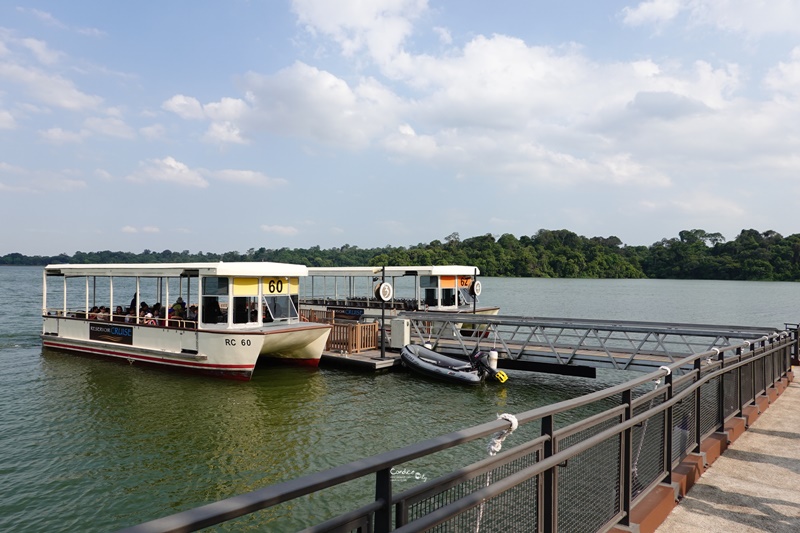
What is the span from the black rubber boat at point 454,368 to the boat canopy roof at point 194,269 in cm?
542

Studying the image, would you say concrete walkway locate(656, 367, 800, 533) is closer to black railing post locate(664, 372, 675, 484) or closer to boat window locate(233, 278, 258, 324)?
black railing post locate(664, 372, 675, 484)

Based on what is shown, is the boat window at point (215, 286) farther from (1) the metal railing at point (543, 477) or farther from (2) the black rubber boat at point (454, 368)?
(1) the metal railing at point (543, 477)

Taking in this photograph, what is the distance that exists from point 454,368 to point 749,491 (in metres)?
12.9

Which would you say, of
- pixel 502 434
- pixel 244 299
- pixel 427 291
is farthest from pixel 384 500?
pixel 427 291

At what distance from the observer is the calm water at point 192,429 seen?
9.30 meters

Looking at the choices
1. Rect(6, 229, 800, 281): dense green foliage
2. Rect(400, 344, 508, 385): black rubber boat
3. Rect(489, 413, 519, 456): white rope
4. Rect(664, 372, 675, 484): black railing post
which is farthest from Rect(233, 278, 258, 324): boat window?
Rect(6, 229, 800, 281): dense green foliage

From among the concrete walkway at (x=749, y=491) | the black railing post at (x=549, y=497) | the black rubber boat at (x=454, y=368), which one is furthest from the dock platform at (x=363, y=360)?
the black railing post at (x=549, y=497)

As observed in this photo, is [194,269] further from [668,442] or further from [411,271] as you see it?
[668,442]

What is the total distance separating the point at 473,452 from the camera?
11.5 meters

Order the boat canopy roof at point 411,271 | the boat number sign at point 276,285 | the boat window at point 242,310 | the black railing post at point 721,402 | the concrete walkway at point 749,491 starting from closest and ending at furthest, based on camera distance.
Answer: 1. the concrete walkway at point 749,491
2. the black railing post at point 721,402
3. the boat window at point 242,310
4. the boat number sign at point 276,285
5. the boat canopy roof at point 411,271

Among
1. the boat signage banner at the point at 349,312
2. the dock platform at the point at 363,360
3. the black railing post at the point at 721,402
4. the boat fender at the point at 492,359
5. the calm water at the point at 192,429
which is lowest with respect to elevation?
the calm water at the point at 192,429

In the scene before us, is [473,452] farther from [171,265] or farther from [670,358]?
[171,265]

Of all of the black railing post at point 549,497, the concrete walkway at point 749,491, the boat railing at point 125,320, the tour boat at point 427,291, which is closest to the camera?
the black railing post at point 549,497

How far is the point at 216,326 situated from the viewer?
1878cm
